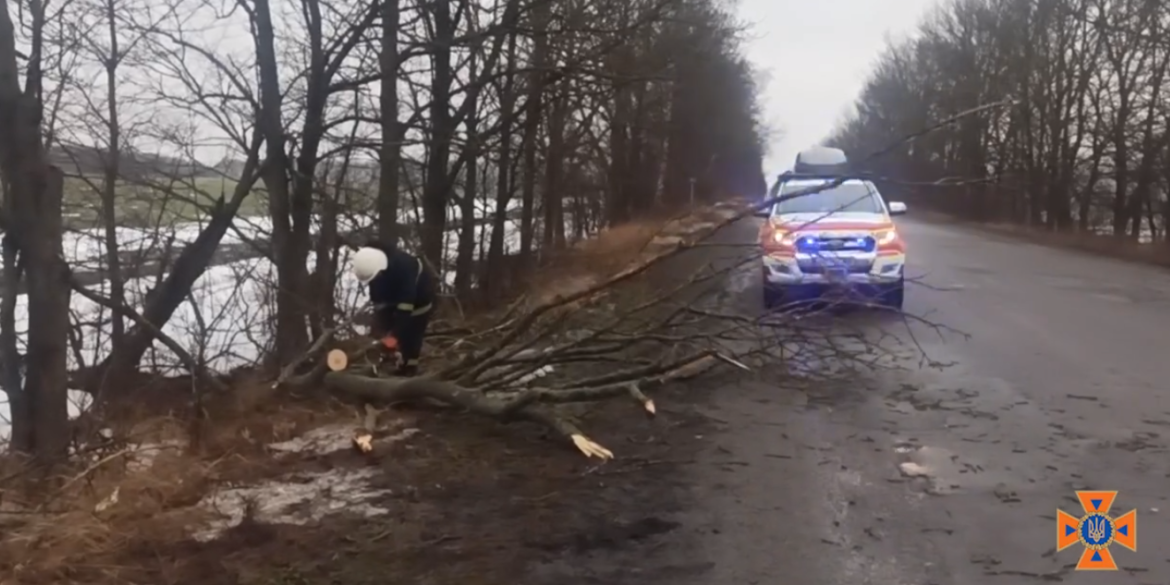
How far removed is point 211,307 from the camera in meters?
14.3

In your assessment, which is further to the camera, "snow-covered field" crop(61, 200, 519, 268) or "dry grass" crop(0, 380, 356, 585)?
"snow-covered field" crop(61, 200, 519, 268)

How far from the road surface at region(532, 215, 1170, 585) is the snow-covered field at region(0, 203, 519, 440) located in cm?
606

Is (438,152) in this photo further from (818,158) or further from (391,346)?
(818,158)

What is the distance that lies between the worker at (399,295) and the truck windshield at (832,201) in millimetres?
7058

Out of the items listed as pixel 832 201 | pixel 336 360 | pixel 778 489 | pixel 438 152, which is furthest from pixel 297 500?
pixel 438 152

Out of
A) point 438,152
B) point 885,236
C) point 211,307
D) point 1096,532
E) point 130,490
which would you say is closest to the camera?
point 1096,532

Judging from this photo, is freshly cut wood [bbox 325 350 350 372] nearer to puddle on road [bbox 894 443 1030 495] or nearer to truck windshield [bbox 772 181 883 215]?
puddle on road [bbox 894 443 1030 495]

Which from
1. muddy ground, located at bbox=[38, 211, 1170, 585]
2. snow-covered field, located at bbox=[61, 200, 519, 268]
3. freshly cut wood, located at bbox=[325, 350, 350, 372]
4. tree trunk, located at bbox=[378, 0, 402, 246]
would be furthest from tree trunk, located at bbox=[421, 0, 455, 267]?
muddy ground, located at bbox=[38, 211, 1170, 585]

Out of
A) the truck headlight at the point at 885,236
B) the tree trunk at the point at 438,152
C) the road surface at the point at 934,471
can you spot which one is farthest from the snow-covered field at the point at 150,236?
the truck headlight at the point at 885,236

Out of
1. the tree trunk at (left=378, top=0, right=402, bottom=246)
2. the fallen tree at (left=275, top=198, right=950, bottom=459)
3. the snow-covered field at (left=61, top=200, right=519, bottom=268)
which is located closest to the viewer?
the fallen tree at (left=275, top=198, right=950, bottom=459)

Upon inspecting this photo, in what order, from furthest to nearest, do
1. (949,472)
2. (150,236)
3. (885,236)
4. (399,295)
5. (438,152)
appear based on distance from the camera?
(438,152), (885,236), (150,236), (399,295), (949,472)

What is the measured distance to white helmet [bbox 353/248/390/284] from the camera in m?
8.68

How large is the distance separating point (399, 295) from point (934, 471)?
171 inches

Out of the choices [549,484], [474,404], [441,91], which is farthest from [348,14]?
[549,484]
